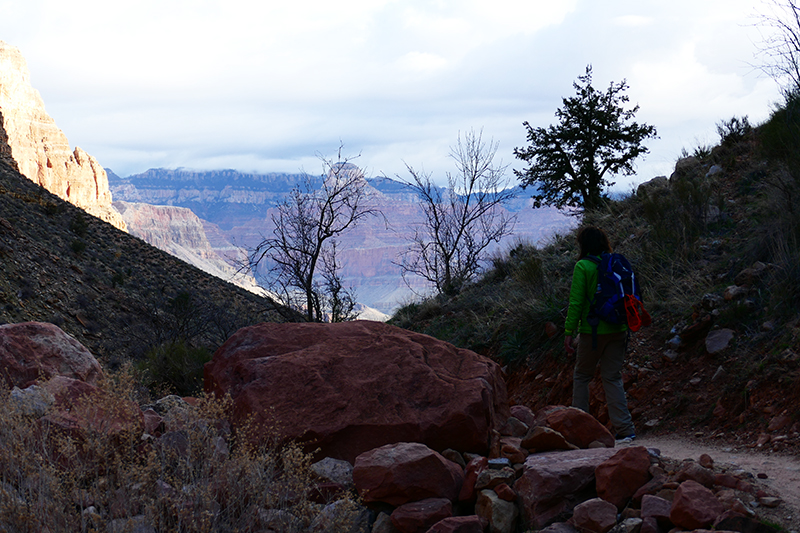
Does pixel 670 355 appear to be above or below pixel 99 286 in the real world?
below

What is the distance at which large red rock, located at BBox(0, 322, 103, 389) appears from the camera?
4.97 m

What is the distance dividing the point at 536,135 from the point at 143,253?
2160 cm

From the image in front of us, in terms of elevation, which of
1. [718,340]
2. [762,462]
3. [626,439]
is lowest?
[626,439]

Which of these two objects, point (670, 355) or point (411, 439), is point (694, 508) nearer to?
point (411, 439)

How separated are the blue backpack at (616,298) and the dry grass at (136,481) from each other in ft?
9.60

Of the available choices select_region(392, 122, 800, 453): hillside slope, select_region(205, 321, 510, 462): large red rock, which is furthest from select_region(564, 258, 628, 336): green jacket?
select_region(392, 122, 800, 453): hillside slope

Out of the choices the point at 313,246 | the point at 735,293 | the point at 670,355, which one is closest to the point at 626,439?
the point at 670,355

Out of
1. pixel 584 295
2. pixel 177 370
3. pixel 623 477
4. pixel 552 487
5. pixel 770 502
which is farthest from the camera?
pixel 177 370

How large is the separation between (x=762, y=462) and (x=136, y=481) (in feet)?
14.2

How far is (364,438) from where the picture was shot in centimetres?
420

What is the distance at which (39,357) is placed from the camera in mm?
5141

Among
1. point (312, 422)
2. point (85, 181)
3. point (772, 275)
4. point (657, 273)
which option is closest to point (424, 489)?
point (312, 422)

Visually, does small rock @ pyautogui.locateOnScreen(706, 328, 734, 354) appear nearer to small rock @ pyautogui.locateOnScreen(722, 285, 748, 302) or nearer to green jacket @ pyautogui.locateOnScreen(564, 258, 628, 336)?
small rock @ pyautogui.locateOnScreen(722, 285, 748, 302)

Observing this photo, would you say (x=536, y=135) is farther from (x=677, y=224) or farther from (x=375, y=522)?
(x=375, y=522)
